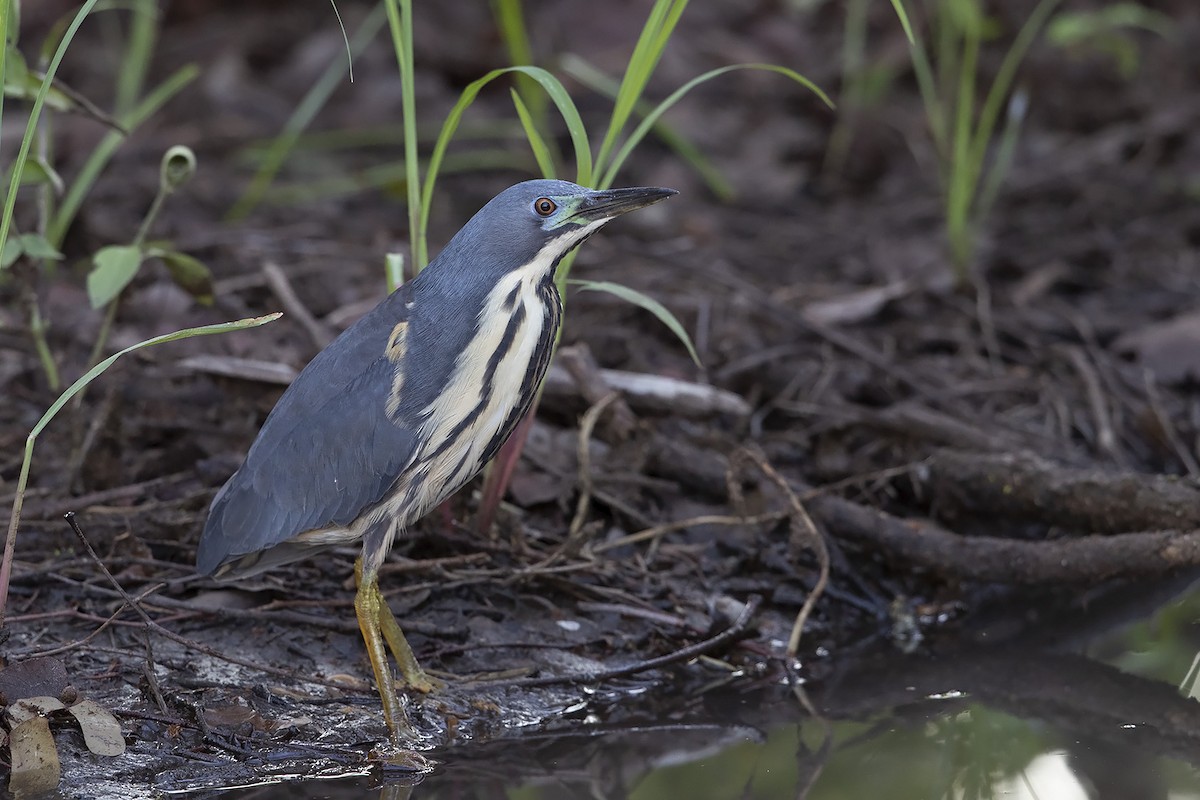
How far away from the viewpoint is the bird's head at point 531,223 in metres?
3.67

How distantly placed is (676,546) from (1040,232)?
3360 mm

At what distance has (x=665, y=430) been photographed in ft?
16.3

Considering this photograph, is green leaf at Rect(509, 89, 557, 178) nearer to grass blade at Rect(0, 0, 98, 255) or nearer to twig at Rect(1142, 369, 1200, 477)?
grass blade at Rect(0, 0, 98, 255)


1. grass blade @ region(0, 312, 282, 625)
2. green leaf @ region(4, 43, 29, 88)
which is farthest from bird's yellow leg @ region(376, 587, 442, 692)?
green leaf @ region(4, 43, 29, 88)

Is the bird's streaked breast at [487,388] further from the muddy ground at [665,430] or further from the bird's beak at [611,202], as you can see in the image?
the muddy ground at [665,430]

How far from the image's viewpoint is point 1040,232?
6.82m

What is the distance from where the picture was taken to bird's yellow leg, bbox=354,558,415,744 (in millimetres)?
3533

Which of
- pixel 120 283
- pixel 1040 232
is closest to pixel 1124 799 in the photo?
pixel 120 283

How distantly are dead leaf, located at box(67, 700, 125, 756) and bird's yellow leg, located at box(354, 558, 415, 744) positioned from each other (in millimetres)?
664

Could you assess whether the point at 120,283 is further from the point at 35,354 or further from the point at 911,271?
the point at 911,271

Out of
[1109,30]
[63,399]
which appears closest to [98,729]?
[63,399]

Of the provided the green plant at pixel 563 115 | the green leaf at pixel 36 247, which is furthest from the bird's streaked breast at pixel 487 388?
the green leaf at pixel 36 247

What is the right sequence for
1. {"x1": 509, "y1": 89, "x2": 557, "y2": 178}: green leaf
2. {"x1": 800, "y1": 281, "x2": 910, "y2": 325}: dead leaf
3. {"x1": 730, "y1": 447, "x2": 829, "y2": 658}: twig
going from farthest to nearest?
{"x1": 800, "y1": 281, "x2": 910, "y2": 325}: dead leaf → {"x1": 730, "y1": 447, "x2": 829, "y2": 658}: twig → {"x1": 509, "y1": 89, "x2": 557, "y2": 178}: green leaf

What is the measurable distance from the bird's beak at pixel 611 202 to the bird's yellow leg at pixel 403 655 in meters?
1.24
